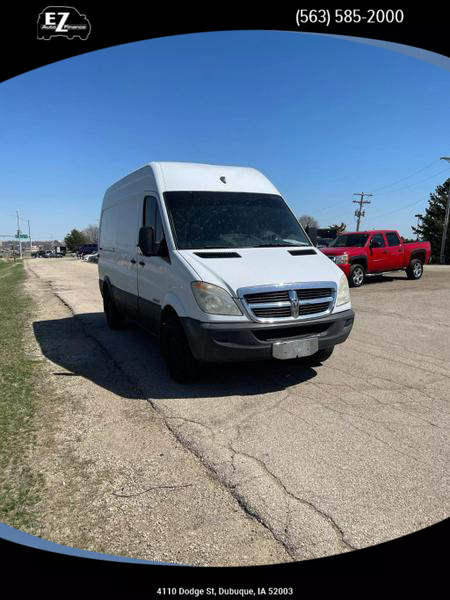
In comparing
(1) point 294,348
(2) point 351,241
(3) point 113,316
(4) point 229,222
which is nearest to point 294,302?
(1) point 294,348

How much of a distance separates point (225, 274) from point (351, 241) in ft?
39.0

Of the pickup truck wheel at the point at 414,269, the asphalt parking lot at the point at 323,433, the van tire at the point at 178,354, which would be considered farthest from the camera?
the pickup truck wheel at the point at 414,269

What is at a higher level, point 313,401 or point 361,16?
point 361,16

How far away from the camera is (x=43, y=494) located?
2814 mm

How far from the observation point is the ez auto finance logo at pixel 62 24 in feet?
11.2

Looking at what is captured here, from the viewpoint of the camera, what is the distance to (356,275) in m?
14.6

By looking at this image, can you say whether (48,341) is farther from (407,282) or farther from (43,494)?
(407,282)

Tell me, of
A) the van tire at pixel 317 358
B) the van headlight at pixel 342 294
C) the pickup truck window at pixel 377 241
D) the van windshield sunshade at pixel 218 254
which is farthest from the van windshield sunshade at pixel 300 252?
the pickup truck window at pixel 377 241

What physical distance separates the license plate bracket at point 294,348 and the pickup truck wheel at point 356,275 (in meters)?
10.6

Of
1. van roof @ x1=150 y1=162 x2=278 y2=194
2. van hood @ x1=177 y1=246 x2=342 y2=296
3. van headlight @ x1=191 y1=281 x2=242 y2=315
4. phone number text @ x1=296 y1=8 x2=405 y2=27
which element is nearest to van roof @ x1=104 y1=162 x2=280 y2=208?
van roof @ x1=150 y1=162 x2=278 y2=194

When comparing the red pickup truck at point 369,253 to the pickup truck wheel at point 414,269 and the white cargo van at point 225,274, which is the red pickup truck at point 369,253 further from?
the white cargo van at point 225,274

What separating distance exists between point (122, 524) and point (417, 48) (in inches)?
176

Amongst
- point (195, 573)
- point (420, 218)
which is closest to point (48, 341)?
point (195, 573)

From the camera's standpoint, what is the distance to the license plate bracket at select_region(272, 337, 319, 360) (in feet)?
14.1
